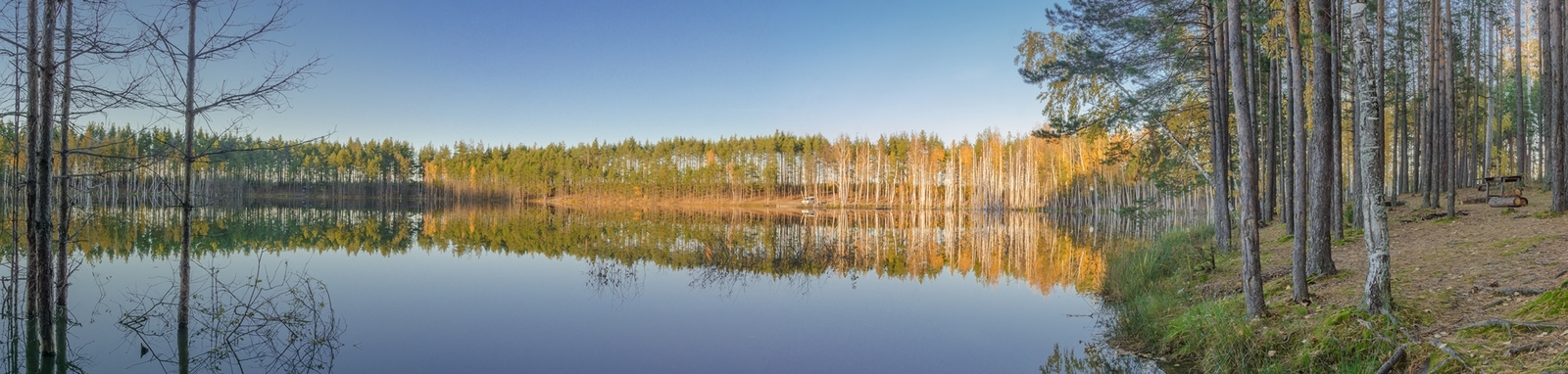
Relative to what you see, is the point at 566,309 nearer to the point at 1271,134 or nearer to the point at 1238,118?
the point at 1238,118

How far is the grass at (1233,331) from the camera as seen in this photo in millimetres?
5344

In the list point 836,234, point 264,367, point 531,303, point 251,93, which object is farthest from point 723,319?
point 836,234

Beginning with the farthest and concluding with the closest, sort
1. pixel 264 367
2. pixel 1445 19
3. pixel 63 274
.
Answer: pixel 1445 19 → pixel 63 274 → pixel 264 367

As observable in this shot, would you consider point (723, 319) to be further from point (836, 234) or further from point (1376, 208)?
point (836, 234)

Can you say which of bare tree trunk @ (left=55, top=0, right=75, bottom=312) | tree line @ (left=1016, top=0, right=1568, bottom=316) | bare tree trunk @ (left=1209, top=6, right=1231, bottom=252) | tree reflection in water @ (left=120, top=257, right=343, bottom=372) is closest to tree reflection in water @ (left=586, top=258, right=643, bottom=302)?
tree reflection in water @ (left=120, top=257, right=343, bottom=372)

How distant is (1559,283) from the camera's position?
5.49 metres

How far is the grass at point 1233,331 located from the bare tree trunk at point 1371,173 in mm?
233

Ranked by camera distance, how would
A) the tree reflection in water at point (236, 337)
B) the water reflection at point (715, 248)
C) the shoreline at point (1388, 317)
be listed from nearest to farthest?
the shoreline at point (1388, 317), the tree reflection in water at point (236, 337), the water reflection at point (715, 248)

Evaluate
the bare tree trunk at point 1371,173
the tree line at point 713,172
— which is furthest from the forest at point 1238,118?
the tree line at point 713,172

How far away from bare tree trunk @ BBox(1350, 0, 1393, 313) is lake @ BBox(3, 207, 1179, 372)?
189cm

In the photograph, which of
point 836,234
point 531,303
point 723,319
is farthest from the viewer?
point 836,234

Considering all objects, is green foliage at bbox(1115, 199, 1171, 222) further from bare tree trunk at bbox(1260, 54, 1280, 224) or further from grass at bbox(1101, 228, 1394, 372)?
grass at bbox(1101, 228, 1394, 372)

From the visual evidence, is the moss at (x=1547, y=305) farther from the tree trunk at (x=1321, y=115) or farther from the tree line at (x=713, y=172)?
the tree line at (x=713, y=172)

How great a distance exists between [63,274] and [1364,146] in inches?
468
